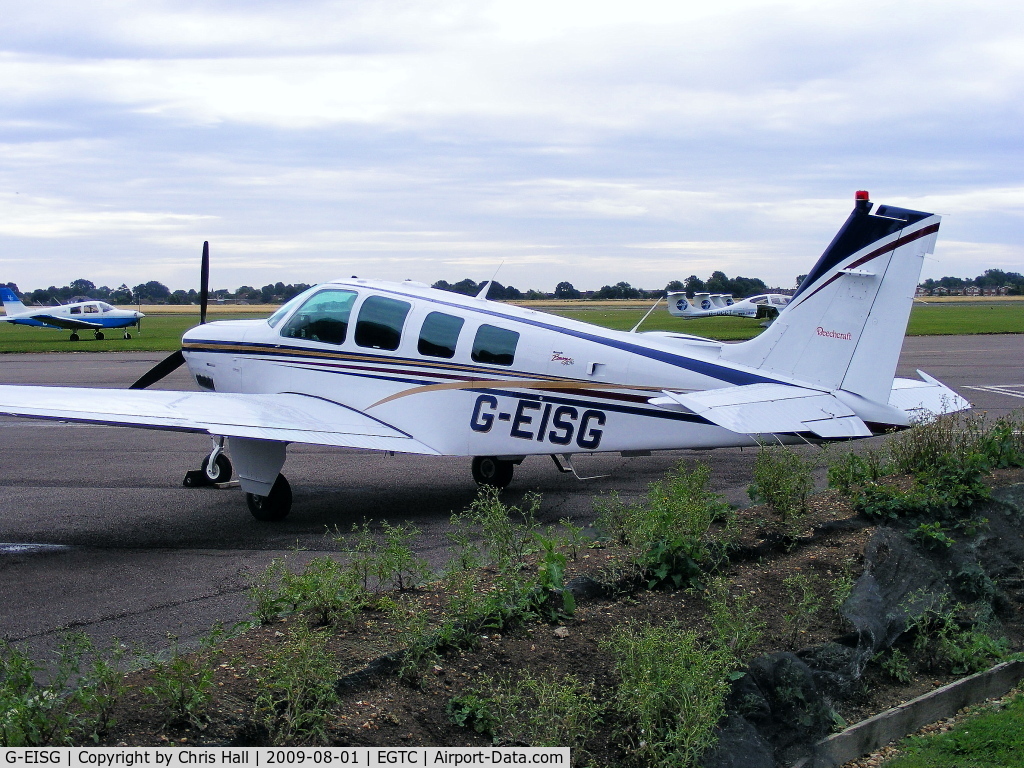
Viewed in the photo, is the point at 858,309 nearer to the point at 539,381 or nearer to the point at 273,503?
the point at 539,381

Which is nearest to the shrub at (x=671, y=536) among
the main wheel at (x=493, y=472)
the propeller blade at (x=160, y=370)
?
the main wheel at (x=493, y=472)

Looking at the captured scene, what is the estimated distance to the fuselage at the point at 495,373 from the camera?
959 cm

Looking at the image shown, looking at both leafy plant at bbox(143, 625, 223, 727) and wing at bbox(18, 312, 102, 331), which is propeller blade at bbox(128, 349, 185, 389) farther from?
wing at bbox(18, 312, 102, 331)

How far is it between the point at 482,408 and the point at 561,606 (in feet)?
15.2

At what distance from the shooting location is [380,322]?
10.3m

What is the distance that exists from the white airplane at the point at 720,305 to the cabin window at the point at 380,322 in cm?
4734

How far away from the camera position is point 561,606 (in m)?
5.37

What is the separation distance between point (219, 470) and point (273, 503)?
1.97 meters

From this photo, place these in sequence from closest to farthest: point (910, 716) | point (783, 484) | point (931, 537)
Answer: point (910, 716) → point (931, 537) → point (783, 484)

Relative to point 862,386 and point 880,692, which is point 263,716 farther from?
point 862,386

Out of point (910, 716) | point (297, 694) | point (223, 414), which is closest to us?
point (297, 694)

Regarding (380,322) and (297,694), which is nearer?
(297,694)

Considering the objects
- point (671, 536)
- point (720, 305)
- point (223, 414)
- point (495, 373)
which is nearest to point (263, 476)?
point (223, 414)

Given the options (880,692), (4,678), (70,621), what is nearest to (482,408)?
(70,621)
